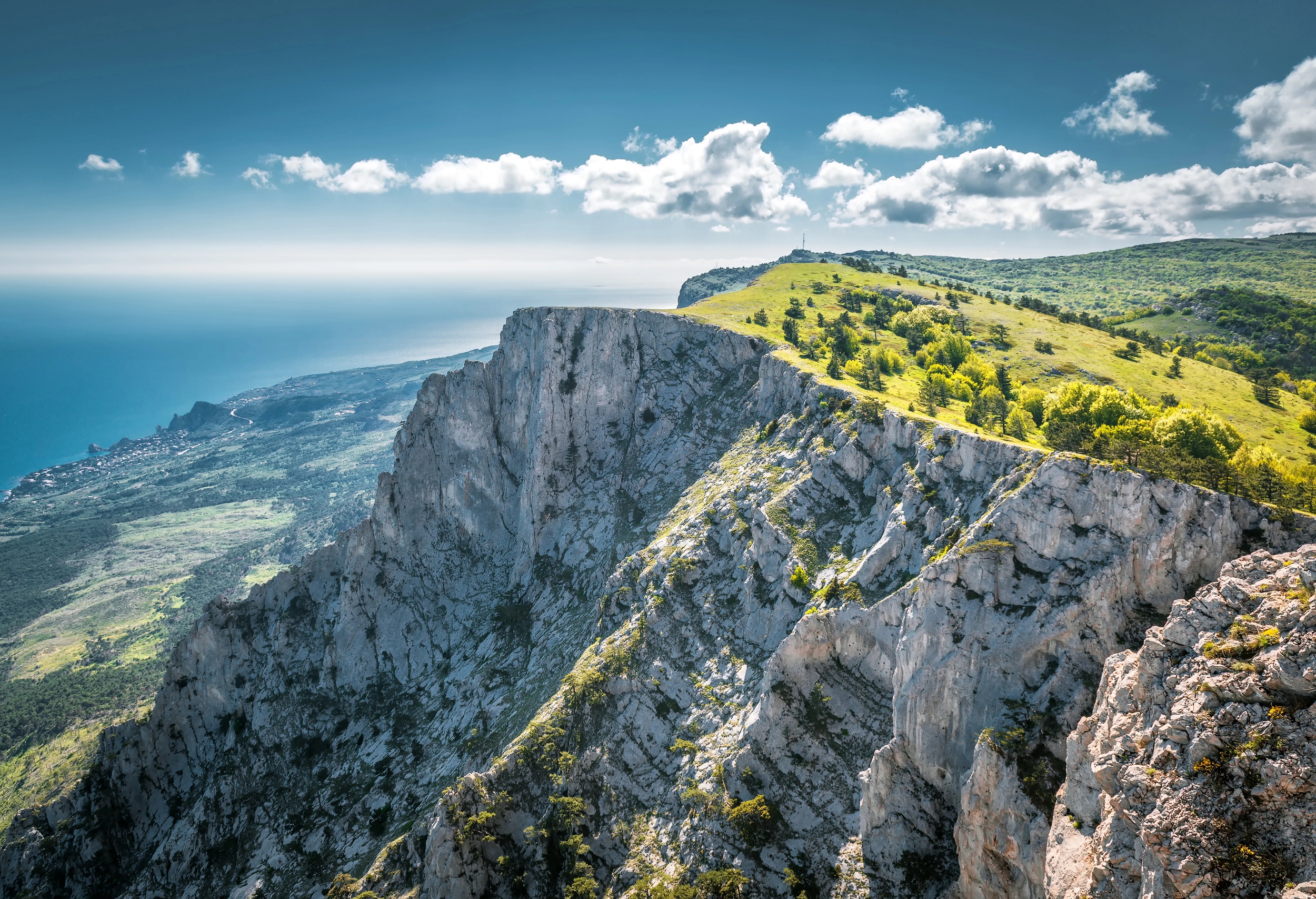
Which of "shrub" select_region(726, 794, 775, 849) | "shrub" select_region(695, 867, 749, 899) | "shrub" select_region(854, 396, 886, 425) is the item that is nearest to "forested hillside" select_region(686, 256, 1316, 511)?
"shrub" select_region(854, 396, 886, 425)

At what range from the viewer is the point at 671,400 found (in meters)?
84.1

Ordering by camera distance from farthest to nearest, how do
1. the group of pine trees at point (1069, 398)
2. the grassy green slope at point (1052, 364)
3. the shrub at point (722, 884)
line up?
the grassy green slope at point (1052, 364) < the shrub at point (722, 884) < the group of pine trees at point (1069, 398)

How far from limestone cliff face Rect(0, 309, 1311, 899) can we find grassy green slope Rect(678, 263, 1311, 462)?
33.2ft

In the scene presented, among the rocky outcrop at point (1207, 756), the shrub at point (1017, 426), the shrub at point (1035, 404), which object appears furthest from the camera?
the shrub at point (1035, 404)

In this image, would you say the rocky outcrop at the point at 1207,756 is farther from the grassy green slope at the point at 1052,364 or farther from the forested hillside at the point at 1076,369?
the grassy green slope at the point at 1052,364

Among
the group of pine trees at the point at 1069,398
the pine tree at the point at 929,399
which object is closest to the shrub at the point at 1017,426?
the group of pine trees at the point at 1069,398

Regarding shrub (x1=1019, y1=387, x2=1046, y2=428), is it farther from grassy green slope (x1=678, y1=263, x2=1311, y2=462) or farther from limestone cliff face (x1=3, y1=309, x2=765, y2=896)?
limestone cliff face (x1=3, y1=309, x2=765, y2=896)

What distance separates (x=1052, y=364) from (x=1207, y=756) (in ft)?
223

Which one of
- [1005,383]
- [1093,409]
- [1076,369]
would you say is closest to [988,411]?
[1093,409]

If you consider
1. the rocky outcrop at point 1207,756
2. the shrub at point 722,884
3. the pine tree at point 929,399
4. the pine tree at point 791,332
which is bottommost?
the shrub at point 722,884

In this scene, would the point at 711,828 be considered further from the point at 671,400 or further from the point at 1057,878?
the point at 671,400

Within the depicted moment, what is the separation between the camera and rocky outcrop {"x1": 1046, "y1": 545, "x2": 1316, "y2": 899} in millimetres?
19891

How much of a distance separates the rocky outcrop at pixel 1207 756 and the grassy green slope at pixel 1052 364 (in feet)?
78.9

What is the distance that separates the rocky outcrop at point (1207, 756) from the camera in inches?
783
